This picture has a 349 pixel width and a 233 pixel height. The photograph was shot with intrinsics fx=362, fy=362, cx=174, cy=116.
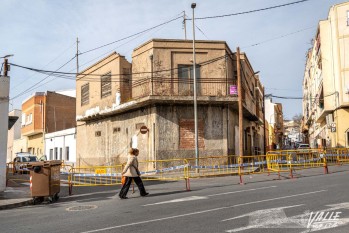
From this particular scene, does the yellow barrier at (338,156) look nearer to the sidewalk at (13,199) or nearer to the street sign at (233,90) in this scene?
the street sign at (233,90)

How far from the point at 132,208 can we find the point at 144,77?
1544 cm

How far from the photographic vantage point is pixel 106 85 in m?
27.7

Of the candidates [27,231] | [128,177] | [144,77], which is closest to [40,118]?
[144,77]

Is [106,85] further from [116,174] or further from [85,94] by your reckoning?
[116,174]

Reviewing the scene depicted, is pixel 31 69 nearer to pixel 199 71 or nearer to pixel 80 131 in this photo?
pixel 199 71

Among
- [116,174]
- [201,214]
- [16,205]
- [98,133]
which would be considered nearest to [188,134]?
[98,133]

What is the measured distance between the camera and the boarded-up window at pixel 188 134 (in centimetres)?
2280

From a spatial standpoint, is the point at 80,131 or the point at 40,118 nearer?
the point at 80,131

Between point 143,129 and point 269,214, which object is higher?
point 143,129

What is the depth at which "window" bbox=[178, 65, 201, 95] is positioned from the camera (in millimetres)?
23359

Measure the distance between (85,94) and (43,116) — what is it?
16.8m

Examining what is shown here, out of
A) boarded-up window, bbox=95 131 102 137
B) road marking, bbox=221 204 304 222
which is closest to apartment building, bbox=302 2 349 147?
boarded-up window, bbox=95 131 102 137

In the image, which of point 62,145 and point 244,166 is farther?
point 62,145

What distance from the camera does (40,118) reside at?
46.1m
